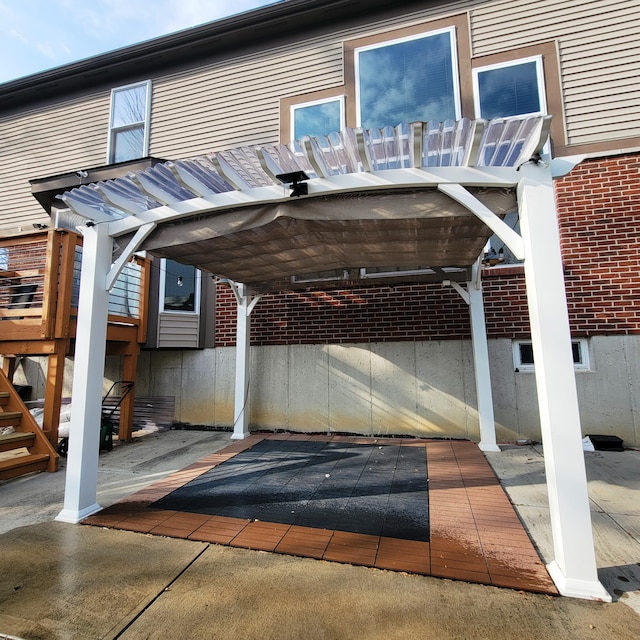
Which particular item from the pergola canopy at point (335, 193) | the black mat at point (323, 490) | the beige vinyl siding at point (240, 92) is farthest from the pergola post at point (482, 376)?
the beige vinyl siding at point (240, 92)

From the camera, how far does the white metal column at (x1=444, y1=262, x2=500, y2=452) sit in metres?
4.75

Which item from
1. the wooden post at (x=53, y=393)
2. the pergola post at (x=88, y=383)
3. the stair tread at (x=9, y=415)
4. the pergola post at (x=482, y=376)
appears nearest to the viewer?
the pergola post at (x=88, y=383)

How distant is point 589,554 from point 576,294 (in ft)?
13.2

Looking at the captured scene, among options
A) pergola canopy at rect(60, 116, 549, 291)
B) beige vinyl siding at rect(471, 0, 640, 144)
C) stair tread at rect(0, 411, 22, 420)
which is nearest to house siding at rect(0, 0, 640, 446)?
beige vinyl siding at rect(471, 0, 640, 144)

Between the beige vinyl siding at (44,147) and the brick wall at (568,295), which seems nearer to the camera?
the brick wall at (568,295)

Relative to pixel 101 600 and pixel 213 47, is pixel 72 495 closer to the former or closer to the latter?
pixel 101 600

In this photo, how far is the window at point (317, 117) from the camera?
622 cm

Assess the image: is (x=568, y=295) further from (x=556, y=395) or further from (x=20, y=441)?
(x=20, y=441)

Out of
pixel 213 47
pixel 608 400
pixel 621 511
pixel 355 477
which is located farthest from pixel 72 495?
pixel 213 47

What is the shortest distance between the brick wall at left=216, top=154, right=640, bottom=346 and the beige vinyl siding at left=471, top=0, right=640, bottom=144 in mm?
543

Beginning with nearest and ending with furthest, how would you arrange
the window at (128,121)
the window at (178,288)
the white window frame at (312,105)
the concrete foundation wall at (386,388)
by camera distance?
the concrete foundation wall at (386,388) → the white window frame at (312,105) → the window at (178,288) → the window at (128,121)

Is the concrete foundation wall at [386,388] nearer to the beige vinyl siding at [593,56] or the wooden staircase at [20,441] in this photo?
the wooden staircase at [20,441]

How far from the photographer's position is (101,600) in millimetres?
1972

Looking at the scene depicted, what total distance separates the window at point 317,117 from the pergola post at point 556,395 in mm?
4671
